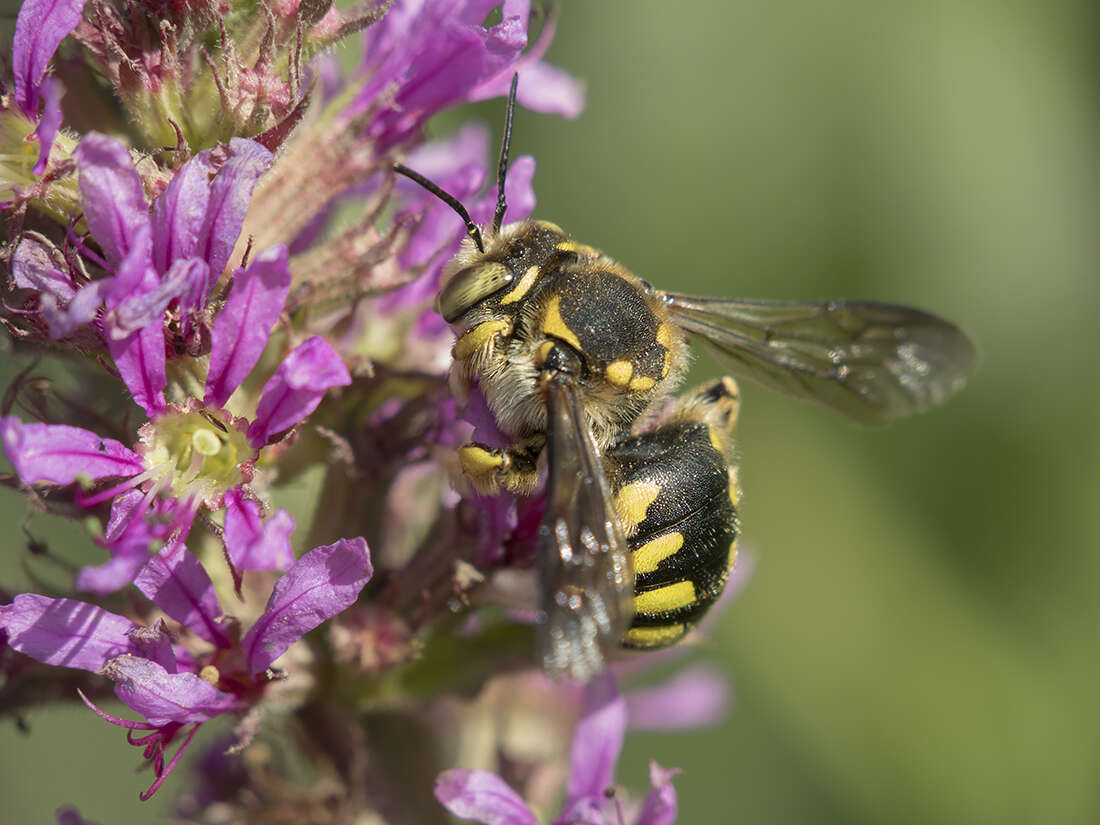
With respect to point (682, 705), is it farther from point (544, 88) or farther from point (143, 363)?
point (143, 363)

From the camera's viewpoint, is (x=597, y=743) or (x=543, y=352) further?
(x=597, y=743)

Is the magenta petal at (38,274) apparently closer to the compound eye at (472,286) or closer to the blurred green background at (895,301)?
the compound eye at (472,286)

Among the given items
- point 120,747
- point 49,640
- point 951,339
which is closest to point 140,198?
point 49,640

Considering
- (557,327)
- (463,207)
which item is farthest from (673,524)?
(463,207)

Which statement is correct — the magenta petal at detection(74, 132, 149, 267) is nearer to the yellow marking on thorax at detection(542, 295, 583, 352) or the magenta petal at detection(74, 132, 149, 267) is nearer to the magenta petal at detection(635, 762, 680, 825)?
the yellow marking on thorax at detection(542, 295, 583, 352)

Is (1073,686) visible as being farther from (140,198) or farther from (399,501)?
(140,198)

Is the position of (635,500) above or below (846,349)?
below
